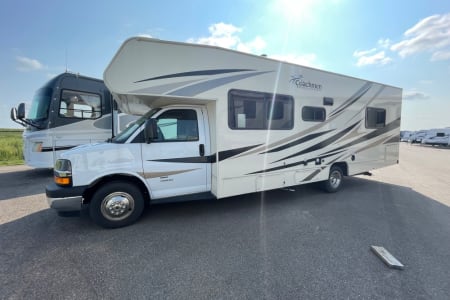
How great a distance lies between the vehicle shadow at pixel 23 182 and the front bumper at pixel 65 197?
10.1 ft

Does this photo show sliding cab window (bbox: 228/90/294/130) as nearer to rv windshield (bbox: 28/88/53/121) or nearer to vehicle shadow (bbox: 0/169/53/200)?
vehicle shadow (bbox: 0/169/53/200)

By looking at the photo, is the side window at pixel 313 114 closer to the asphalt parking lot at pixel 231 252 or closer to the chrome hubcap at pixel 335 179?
the chrome hubcap at pixel 335 179

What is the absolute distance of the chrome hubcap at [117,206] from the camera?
3.87 metres

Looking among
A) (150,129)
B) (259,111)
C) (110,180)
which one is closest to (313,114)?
(259,111)

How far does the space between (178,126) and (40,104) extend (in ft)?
18.9

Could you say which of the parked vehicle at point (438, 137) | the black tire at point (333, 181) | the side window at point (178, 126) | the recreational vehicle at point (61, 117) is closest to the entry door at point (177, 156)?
the side window at point (178, 126)

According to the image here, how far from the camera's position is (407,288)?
8.31ft

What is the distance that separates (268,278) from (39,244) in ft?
11.1

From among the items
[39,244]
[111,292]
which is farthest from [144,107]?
[111,292]

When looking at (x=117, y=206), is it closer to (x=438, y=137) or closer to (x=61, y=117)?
(x=61, y=117)

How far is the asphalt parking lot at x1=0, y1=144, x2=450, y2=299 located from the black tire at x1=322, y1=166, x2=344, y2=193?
3.05 ft

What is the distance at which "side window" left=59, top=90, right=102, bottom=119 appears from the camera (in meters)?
7.04

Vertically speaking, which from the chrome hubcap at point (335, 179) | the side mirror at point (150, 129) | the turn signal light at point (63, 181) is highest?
the side mirror at point (150, 129)

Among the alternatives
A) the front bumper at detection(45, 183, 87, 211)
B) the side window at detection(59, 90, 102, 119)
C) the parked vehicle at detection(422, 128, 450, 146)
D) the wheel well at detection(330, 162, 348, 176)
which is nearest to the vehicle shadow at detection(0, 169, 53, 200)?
the side window at detection(59, 90, 102, 119)
